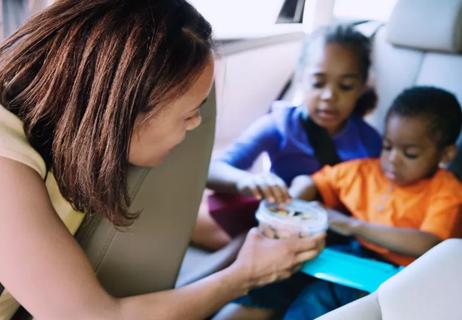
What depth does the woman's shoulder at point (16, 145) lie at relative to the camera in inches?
24.5

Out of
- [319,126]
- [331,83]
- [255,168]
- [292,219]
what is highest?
[331,83]

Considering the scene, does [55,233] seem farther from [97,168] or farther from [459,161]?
[459,161]

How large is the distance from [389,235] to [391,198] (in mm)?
138

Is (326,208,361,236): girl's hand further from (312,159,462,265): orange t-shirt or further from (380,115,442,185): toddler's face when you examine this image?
(380,115,442,185): toddler's face

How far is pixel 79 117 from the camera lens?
0.64 metres

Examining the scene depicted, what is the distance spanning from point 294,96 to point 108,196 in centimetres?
119

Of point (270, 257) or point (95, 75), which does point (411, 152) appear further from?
point (95, 75)

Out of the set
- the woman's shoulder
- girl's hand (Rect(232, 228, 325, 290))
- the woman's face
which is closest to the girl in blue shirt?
girl's hand (Rect(232, 228, 325, 290))

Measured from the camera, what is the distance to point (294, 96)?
179cm

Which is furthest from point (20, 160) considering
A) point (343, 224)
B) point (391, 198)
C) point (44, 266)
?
point (391, 198)

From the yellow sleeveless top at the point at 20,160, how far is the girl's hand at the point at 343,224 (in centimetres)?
69

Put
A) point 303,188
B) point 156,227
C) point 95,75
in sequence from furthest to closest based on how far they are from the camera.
Answer: point 303,188, point 156,227, point 95,75

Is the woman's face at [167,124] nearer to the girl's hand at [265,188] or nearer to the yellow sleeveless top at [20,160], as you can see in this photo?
the yellow sleeveless top at [20,160]

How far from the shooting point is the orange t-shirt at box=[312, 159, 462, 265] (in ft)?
3.89
